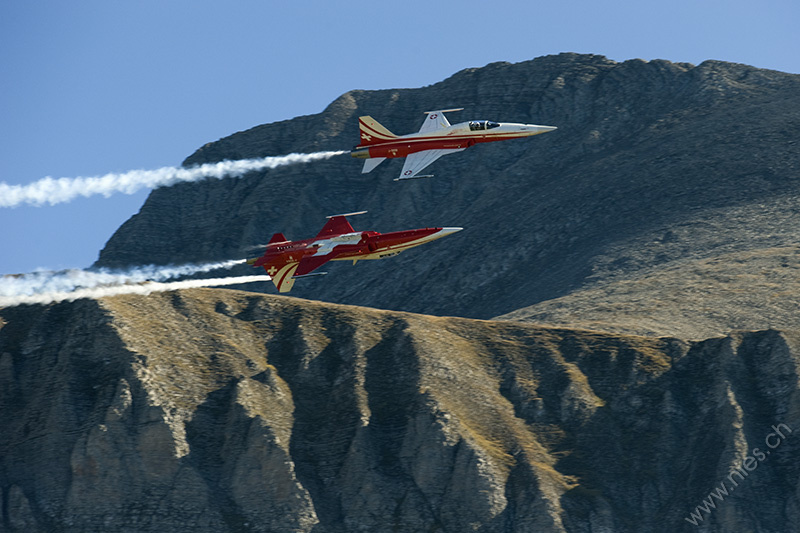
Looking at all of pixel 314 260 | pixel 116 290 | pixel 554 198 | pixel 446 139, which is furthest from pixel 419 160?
pixel 554 198

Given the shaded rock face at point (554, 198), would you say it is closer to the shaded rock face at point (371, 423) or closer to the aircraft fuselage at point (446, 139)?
the shaded rock face at point (371, 423)

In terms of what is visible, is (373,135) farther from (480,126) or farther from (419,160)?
(480,126)

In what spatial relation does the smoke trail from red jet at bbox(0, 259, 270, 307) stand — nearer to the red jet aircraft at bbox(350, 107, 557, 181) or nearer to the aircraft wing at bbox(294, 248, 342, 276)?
the aircraft wing at bbox(294, 248, 342, 276)

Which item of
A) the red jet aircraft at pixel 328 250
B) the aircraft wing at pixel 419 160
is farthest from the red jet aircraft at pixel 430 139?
the red jet aircraft at pixel 328 250

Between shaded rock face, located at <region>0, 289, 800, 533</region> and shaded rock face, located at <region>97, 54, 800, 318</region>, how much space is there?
44851mm

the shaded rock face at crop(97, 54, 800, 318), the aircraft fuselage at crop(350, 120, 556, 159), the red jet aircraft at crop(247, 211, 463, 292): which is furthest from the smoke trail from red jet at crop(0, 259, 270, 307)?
the shaded rock face at crop(97, 54, 800, 318)

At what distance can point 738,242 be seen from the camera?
410 ft

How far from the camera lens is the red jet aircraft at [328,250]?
70938mm

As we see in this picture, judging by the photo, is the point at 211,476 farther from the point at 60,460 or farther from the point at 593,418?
the point at 593,418

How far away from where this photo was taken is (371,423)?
77562 millimetres

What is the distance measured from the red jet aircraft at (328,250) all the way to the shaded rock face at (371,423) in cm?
1186

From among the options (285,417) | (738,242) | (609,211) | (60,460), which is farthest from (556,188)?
(60,460)

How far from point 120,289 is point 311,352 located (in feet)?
51.1

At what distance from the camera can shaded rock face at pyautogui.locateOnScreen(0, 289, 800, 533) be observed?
71812 millimetres
